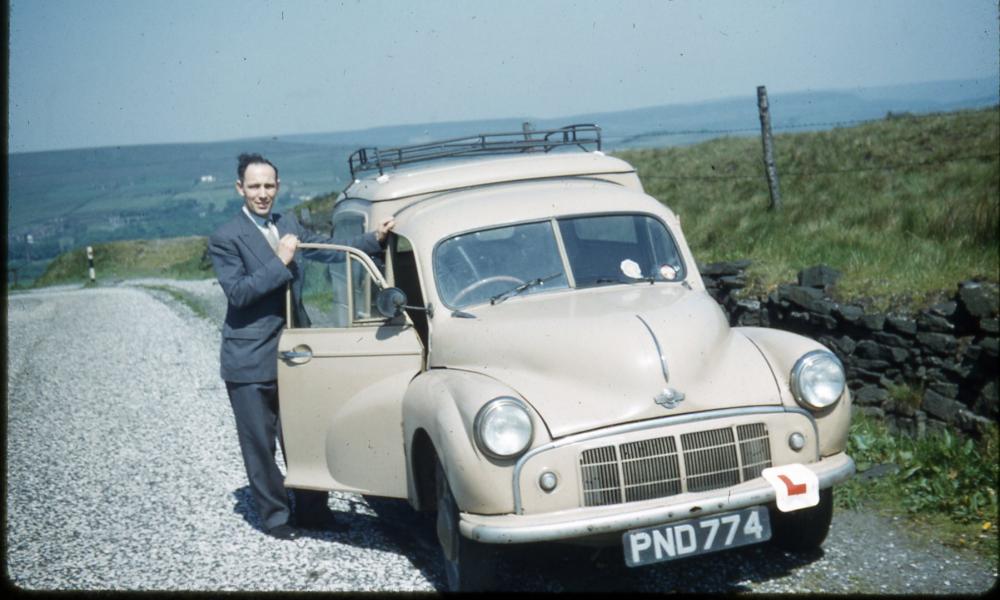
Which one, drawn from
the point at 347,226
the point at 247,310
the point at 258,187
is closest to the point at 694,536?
the point at 247,310

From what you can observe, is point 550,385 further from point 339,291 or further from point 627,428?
point 339,291

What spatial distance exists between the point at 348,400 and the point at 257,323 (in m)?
0.80

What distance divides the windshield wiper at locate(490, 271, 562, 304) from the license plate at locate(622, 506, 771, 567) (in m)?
1.67

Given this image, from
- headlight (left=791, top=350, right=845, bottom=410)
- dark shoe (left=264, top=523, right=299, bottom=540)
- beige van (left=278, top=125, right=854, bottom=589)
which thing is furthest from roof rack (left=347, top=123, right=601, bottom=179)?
headlight (left=791, top=350, right=845, bottom=410)

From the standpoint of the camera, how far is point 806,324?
26.3 feet

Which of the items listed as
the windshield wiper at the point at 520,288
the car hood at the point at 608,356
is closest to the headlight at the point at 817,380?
the car hood at the point at 608,356

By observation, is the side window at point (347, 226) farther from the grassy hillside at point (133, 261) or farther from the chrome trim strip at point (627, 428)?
the grassy hillside at point (133, 261)

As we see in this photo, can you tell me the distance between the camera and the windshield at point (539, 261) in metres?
5.40

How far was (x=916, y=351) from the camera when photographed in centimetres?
684

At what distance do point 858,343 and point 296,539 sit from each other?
14.6 feet

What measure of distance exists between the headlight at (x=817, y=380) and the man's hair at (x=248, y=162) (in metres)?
3.29

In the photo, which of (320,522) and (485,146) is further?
(485,146)

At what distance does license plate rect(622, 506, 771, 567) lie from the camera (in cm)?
410

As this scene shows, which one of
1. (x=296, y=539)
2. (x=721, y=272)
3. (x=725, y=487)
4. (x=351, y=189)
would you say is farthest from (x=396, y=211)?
(x=721, y=272)
